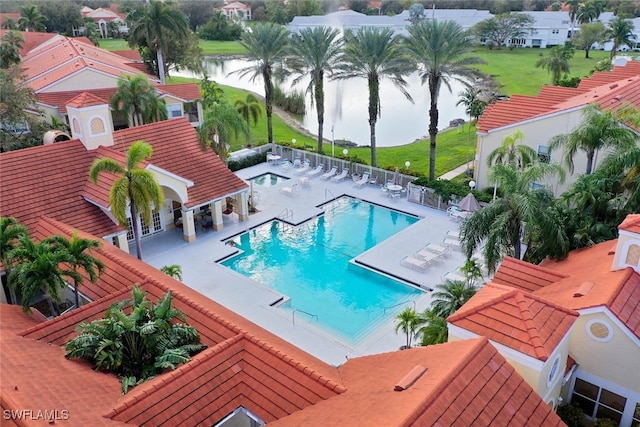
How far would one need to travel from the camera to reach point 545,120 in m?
30.5

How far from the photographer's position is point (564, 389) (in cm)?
1490

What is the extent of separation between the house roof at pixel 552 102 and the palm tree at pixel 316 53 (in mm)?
11295

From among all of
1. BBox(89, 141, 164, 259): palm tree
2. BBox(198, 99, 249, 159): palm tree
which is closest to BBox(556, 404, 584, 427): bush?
BBox(89, 141, 164, 259): palm tree

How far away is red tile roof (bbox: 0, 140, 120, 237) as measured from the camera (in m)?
22.7

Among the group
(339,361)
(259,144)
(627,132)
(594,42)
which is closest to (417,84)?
(594,42)

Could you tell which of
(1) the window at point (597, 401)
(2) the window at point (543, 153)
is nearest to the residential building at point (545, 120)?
(2) the window at point (543, 153)

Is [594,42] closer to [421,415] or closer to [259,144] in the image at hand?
[259,144]

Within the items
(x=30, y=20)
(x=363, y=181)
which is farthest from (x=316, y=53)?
(x=30, y=20)

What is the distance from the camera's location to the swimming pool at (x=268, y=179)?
3600 centimetres

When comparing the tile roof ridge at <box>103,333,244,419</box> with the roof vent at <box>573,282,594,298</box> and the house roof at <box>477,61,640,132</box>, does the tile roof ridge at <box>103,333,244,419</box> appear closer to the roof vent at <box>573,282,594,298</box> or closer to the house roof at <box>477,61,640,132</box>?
the roof vent at <box>573,282,594,298</box>

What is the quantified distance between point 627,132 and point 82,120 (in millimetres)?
25548

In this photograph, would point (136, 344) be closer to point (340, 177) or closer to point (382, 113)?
point (340, 177)

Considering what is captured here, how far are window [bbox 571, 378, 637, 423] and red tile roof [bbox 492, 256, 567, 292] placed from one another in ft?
10.6

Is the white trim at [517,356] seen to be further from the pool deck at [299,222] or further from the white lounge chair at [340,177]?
the white lounge chair at [340,177]
